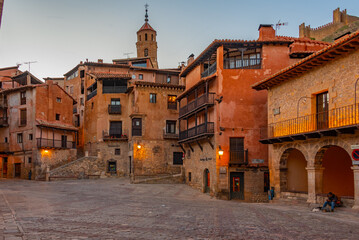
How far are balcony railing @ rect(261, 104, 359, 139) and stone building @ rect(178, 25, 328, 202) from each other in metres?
4.23

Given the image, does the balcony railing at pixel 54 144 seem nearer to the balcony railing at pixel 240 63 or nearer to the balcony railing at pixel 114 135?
the balcony railing at pixel 114 135

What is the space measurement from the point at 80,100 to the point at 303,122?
39974 mm

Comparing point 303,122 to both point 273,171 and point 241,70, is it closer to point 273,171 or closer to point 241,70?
point 273,171

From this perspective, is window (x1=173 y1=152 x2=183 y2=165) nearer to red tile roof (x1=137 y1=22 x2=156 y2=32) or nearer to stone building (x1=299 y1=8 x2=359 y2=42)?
red tile roof (x1=137 y1=22 x2=156 y2=32)

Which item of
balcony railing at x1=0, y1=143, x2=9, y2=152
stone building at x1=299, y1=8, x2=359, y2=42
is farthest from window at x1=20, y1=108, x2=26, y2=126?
stone building at x1=299, y1=8, x2=359, y2=42

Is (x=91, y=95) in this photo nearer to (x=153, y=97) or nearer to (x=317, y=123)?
(x=153, y=97)

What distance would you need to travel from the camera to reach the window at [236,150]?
25436 millimetres

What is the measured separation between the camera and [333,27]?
6612 cm

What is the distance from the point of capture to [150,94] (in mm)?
38281

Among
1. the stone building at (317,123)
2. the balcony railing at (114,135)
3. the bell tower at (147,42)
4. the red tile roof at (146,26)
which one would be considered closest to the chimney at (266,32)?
the stone building at (317,123)

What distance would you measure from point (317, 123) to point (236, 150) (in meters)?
8.42

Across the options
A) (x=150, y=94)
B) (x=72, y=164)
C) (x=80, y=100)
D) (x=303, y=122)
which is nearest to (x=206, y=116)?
(x=303, y=122)

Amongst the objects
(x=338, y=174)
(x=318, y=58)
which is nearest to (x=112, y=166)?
(x=338, y=174)

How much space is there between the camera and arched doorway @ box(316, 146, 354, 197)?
1947 cm
